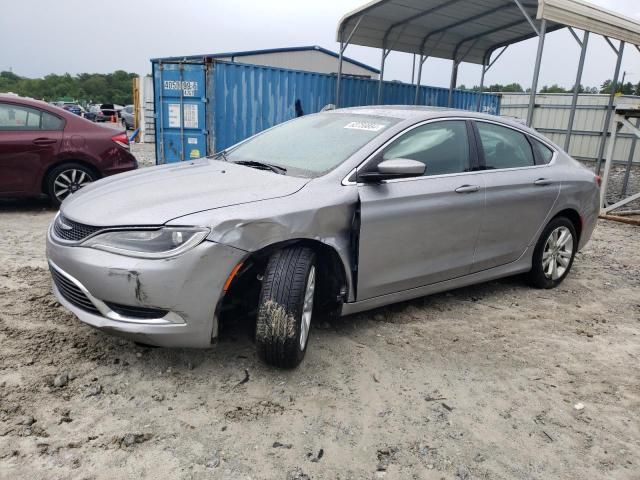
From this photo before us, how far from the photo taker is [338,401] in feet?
8.93

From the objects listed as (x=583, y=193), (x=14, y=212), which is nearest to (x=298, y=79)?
(x=14, y=212)

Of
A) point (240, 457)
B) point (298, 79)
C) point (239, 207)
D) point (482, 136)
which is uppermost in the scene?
point (298, 79)

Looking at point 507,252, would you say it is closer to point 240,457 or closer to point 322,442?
point 322,442

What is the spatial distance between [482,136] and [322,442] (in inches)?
107

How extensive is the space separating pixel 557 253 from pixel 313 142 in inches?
101

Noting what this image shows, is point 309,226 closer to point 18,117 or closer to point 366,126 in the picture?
point 366,126

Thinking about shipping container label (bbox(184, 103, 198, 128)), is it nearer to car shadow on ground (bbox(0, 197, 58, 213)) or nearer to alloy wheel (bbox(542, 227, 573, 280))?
car shadow on ground (bbox(0, 197, 58, 213))

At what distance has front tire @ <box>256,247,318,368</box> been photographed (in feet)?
8.85

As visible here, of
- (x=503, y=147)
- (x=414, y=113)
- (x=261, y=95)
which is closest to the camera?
(x=414, y=113)

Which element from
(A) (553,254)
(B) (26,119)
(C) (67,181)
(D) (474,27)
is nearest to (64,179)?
(C) (67,181)

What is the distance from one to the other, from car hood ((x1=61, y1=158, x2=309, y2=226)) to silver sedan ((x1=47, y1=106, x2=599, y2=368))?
0.01m

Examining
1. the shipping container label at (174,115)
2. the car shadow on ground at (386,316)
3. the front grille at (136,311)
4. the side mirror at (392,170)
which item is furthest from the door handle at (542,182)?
the shipping container label at (174,115)

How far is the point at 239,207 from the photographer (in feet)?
8.83

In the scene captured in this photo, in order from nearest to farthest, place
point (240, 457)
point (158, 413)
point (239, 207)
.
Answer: point (240, 457), point (158, 413), point (239, 207)
